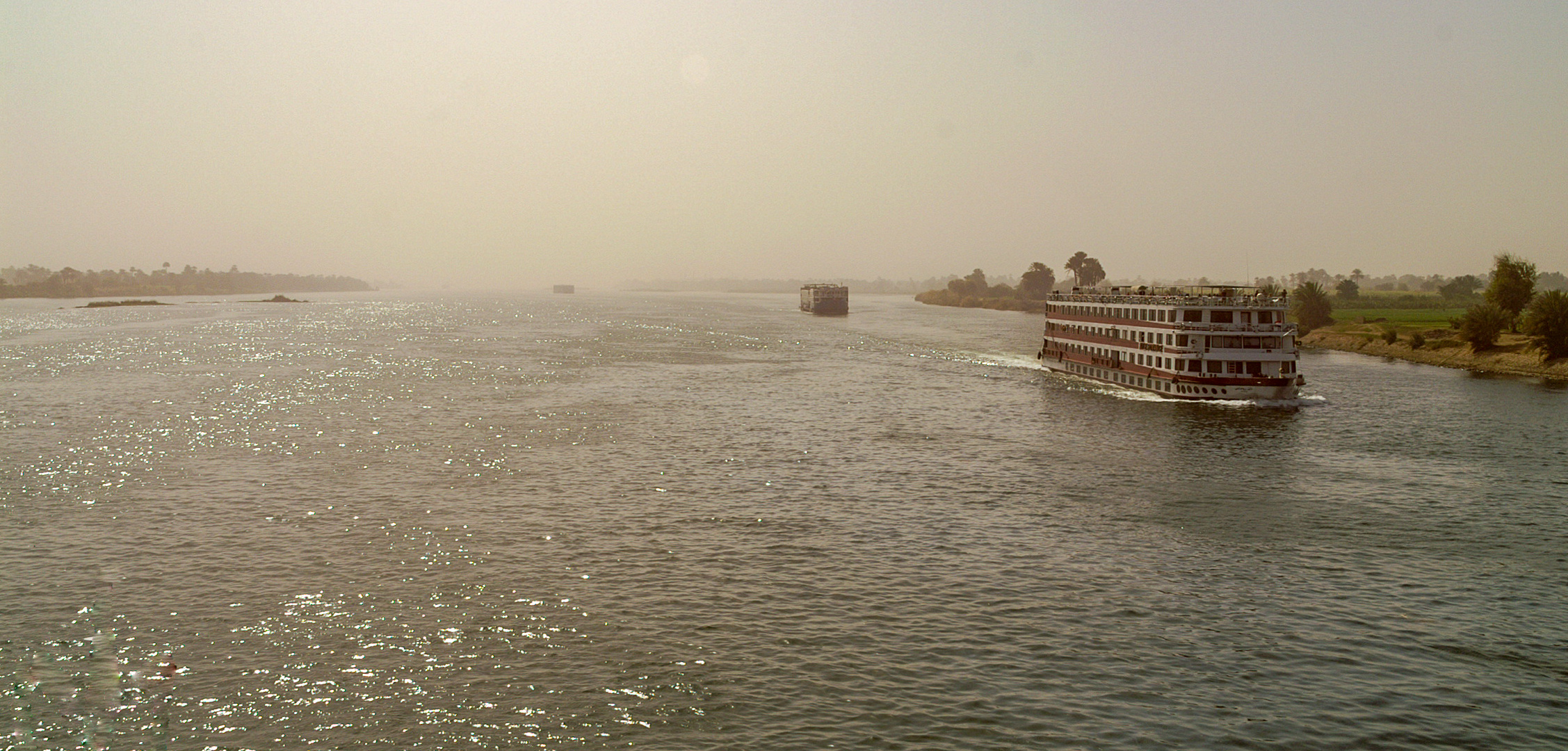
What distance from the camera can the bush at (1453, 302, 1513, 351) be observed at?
408ft

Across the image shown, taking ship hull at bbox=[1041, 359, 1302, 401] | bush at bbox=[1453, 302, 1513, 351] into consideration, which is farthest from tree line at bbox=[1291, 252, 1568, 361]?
ship hull at bbox=[1041, 359, 1302, 401]

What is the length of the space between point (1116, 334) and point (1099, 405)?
16608 mm

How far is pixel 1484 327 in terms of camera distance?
125 metres

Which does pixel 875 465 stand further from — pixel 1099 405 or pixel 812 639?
pixel 1099 405

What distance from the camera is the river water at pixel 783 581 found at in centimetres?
2580

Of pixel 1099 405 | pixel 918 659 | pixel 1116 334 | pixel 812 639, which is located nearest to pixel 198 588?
pixel 812 639

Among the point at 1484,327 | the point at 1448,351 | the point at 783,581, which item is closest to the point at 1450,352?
the point at 1448,351

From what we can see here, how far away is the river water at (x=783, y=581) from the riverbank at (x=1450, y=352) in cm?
4621

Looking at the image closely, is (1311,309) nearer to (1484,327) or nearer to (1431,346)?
(1431,346)

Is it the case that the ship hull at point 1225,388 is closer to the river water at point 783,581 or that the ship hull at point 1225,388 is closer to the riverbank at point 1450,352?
the river water at point 783,581

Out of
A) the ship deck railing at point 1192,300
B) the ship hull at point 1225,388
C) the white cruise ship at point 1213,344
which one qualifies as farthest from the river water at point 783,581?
the ship deck railing at point 1192,300

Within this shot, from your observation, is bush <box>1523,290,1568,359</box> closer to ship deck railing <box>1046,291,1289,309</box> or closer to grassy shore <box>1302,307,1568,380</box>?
grassy shore <box>1302,307,1568,380</box>

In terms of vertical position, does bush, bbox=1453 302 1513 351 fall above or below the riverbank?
above

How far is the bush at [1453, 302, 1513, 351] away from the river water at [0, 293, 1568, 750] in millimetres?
58667
